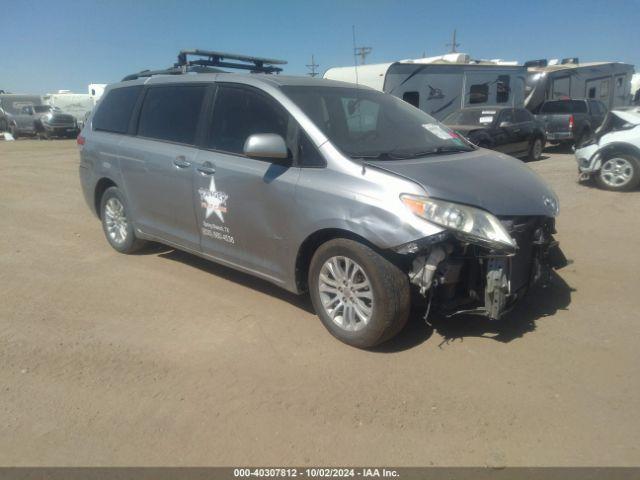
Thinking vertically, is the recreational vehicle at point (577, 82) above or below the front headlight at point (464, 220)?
above

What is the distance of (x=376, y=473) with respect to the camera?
250cm

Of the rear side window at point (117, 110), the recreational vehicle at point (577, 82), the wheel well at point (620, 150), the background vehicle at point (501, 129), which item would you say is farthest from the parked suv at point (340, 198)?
the recreational vehicle at point (577, 82)

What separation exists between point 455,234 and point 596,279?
239 centimetres

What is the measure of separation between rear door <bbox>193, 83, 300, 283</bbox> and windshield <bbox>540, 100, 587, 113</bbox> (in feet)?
50.5

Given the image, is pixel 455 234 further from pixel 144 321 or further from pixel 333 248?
pixel 144 321

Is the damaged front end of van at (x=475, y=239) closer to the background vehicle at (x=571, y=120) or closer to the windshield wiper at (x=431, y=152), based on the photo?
the windshield wiper at (x=431, y=152)

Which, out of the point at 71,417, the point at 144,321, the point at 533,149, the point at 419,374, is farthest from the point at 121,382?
the point at 533,149

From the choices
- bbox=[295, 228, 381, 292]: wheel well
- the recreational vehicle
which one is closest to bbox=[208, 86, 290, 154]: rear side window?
bbox=[295, 228, 381, 292]: wheel well

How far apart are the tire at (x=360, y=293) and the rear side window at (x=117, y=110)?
116 inches

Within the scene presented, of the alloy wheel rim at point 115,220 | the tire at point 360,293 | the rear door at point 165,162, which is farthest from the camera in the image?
the alloy wheel rim at point 115,220

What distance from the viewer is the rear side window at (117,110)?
5.39m

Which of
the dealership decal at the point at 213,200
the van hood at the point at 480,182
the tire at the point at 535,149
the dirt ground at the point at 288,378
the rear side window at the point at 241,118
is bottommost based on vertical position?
the dirt ground at the point at 288,378

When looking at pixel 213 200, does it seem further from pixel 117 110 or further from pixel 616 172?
pixel 616 172

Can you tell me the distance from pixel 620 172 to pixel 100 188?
Answer: 8.26m
